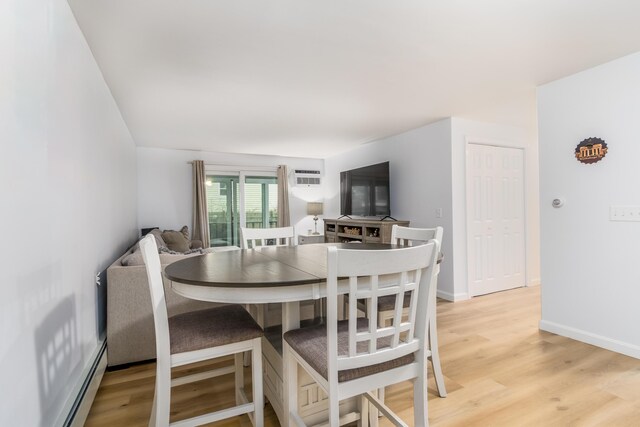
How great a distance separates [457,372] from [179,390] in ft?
6.06

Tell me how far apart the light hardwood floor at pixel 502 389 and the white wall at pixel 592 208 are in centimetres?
22

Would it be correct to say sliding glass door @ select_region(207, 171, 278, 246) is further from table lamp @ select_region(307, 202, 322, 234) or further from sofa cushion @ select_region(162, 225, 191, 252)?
sofa cushion @ select_region(162, 225, 191, 252)

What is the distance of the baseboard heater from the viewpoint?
155cm

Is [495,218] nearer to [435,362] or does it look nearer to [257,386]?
[435,362]

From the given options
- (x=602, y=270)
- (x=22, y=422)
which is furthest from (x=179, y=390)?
(x=602, y=270)

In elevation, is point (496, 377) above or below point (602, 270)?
below

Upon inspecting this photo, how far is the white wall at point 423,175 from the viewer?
393cm

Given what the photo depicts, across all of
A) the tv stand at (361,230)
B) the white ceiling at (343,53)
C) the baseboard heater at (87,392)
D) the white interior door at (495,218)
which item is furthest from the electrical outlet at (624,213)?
the baseboard heater at (87,392)

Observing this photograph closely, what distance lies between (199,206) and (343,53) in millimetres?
4298

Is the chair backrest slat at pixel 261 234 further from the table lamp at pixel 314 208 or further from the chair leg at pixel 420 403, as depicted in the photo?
the table lamp at pixel 314 208

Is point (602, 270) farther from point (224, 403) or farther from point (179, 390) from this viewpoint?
point (179, 390)

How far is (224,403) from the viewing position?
6.11 feet

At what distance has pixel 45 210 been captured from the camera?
1376 mm

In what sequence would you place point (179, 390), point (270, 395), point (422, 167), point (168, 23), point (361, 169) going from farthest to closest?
point (361, 169)
point (422, 167)
point (179, 390)
point (168, 23)
point (270, 395)
